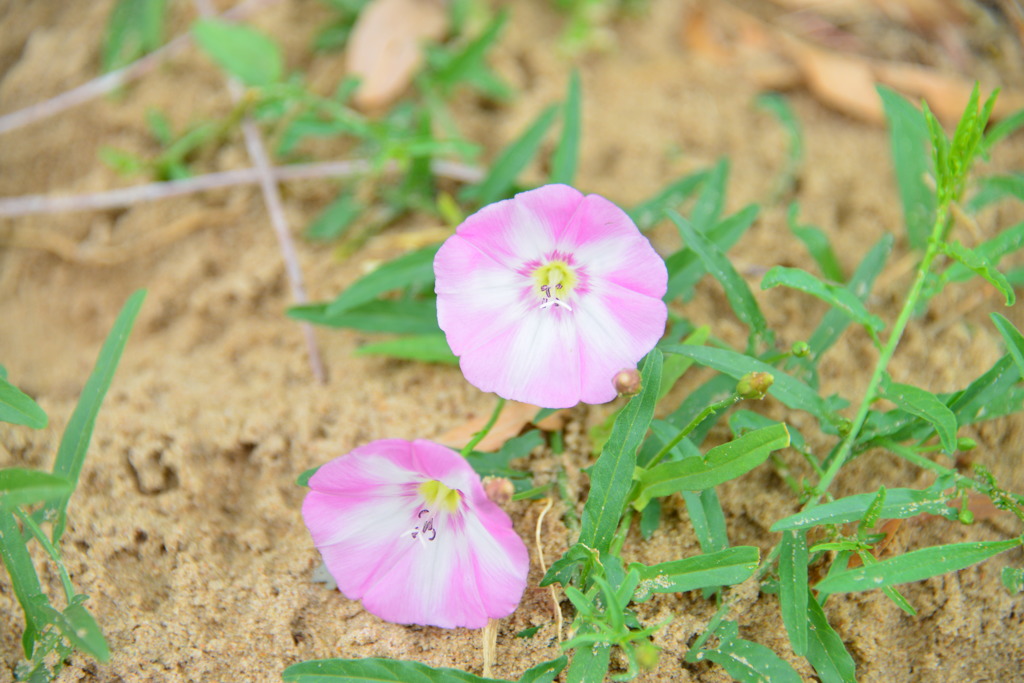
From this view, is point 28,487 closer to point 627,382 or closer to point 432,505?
point 432,505

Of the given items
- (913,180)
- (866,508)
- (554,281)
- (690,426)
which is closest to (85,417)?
(554,281)

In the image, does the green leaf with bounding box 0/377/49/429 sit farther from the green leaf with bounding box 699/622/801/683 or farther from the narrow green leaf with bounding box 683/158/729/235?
the narrow green leaf with bounding box 683/158/729/235

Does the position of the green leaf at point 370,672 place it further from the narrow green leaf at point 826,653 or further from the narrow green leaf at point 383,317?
the narrow green leaf at point 383,317

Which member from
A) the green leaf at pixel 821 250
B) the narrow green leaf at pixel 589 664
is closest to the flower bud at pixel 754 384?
the narrow green leaf at pixel 589 664

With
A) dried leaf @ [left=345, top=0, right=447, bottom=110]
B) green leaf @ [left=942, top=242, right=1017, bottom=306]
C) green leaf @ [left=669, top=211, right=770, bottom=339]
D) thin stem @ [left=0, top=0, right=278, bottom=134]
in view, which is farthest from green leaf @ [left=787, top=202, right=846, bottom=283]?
thin stem @ [left=0, top=0, right=278, bottom=134]

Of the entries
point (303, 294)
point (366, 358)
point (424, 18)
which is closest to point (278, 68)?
point (424, 18)

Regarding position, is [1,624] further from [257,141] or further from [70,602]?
[257,141]
